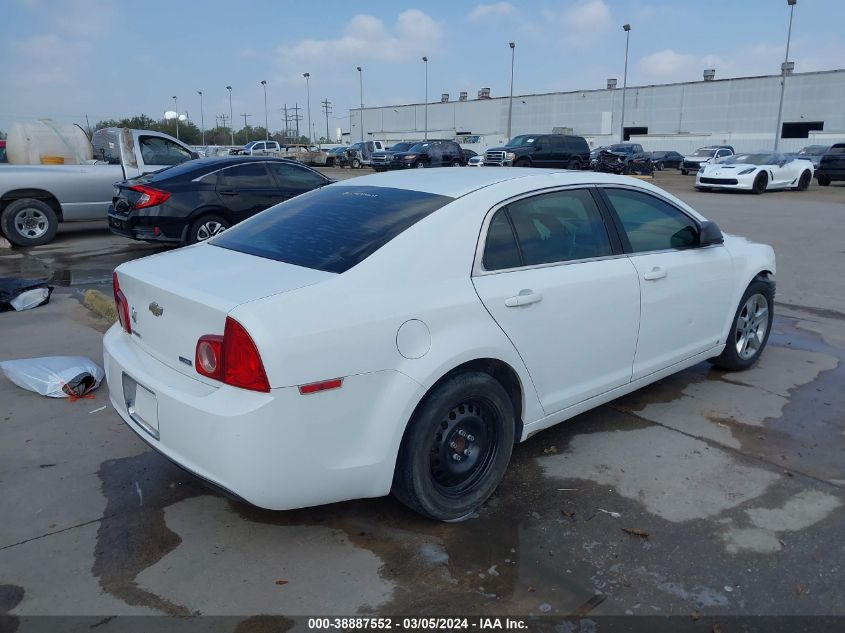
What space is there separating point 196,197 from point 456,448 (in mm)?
7563

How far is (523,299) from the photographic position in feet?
11.0

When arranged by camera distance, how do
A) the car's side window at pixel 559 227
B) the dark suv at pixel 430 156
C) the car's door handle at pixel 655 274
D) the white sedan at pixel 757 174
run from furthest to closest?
the dark suv at pixel 430 156
the white sedan at pixel 757 174
the car's door handle at pixel 655 274
the car's side window at pixel 559 227

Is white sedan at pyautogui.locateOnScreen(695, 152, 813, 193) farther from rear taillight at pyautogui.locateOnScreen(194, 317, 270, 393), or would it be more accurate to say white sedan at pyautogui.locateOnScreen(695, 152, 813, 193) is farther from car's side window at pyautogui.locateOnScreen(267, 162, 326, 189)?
rear taillight at pyautogui.locateOnScreen(194, 317, 270, 393)

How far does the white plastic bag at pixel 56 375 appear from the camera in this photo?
4777mm

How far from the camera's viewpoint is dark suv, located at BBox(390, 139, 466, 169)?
34438 millimetres

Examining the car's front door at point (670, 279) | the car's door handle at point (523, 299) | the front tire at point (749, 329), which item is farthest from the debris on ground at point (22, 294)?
the front tire at point (749, 329)

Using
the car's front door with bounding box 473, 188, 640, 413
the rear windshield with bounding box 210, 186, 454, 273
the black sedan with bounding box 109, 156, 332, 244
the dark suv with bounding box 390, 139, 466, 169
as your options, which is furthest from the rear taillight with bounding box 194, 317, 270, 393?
the dark suv with bounding box 390, 139, 466, 169

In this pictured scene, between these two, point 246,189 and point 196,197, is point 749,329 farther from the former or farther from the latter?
point 196,197

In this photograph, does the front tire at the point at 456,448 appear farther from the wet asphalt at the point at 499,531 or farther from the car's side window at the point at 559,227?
the car's side window at the point at 559,227

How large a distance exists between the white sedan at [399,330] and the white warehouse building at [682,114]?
200 ft

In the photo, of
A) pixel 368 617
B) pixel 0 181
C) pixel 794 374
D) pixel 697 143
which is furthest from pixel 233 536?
pixel 697 143

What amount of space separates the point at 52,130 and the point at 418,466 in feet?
41.0

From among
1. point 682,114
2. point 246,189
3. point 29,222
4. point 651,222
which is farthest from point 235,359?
point 682,114

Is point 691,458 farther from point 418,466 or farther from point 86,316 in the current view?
point 86,316
